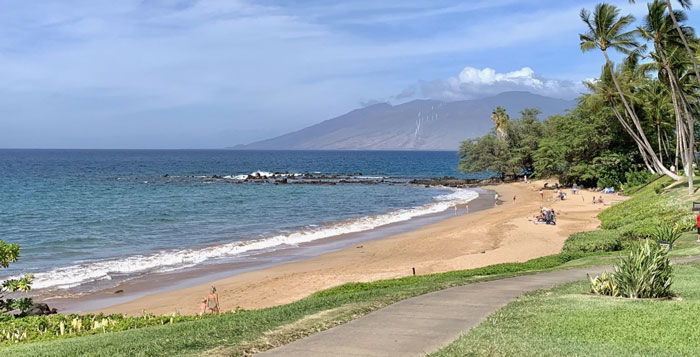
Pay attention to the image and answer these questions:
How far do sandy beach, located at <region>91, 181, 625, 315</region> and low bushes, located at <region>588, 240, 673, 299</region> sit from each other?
34.4 ft

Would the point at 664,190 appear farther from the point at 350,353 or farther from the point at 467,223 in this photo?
the point at 350,353

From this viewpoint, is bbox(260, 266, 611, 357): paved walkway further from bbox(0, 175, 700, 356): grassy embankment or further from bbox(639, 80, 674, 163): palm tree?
bbox(639, 80, 674, 163): palm tree

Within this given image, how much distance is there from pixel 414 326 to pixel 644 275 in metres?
4.78

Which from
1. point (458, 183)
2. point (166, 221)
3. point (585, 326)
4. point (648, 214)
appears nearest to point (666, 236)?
point (648, 214)

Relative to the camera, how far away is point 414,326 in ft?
30.1

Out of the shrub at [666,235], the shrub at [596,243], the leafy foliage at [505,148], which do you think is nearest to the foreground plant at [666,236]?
the shrub at [666,235]

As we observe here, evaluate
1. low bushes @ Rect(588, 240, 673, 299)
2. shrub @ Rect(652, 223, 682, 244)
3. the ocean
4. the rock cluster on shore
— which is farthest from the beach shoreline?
the rock cluster on shore

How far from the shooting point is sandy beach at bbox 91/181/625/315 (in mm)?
19219

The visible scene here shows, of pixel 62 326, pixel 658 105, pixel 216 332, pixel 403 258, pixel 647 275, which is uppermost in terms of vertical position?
pixel 658 105

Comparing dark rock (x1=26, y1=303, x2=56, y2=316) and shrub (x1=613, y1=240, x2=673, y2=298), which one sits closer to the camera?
shrub (x1=613, y1=240, x2=673, y2=298)

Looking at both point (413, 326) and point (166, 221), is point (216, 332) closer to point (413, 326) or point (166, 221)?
point (413, 326)

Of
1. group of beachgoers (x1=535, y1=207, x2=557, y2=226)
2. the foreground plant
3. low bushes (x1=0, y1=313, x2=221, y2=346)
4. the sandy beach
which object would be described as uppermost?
the foreground plant

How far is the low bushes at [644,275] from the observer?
10695 mm

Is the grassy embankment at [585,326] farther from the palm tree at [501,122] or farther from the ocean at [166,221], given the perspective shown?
the palm tree at [501,122]
